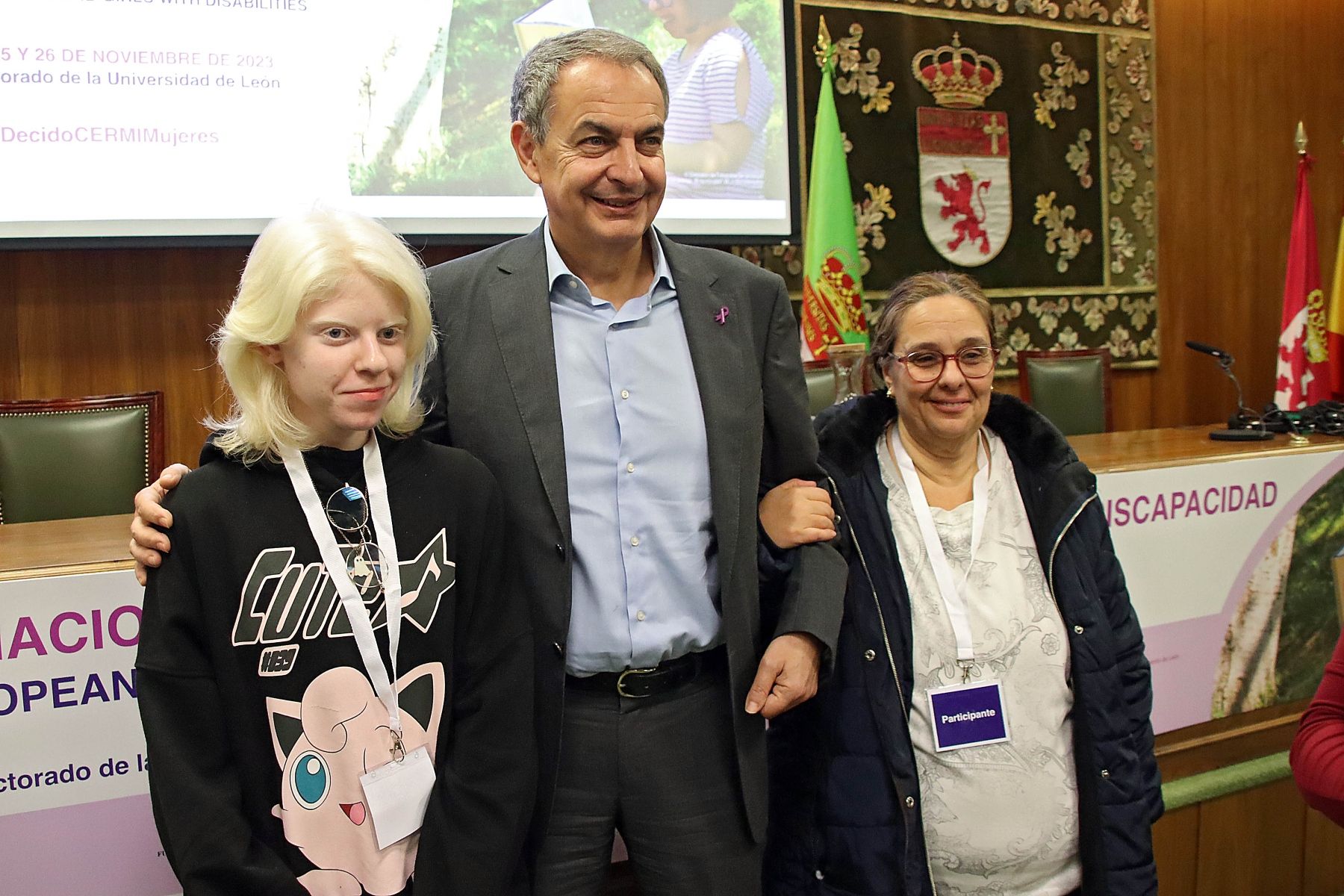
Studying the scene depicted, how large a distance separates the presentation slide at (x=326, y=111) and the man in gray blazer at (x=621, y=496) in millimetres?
2424

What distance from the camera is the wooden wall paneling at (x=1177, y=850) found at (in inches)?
101

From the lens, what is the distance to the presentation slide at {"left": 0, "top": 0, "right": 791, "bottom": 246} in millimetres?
3359

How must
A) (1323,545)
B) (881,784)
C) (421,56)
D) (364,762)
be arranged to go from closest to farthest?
(364,762) < (881,784) < (1323,545) < (421,56)

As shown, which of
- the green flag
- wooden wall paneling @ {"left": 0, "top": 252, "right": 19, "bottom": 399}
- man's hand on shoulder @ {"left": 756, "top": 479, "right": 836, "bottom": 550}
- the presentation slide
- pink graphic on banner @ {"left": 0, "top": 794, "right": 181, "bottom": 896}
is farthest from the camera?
the green flag

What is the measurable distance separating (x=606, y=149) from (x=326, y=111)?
2.61 m

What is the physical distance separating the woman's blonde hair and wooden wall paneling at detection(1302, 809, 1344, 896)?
2669 millimetres

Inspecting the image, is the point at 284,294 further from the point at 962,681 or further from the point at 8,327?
the point at 8,327

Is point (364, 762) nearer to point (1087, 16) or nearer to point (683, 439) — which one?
point (683, 439)

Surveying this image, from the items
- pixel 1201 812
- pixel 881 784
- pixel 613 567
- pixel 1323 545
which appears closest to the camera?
pixel 613 567

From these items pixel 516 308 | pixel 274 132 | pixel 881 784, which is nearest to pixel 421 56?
pixel 274 132

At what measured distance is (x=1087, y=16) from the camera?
5395mm

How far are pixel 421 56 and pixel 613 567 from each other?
9.69 ft

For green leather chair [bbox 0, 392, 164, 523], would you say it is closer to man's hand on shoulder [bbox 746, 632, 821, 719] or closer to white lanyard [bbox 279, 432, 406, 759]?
white lanyard [bbox 279, 432, 406, 759]

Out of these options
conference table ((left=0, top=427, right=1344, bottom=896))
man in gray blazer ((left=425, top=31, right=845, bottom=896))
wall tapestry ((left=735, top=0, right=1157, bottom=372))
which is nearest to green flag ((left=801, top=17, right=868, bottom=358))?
wall tapestry ((left=735, top=0, right=1157, bottom=372))
